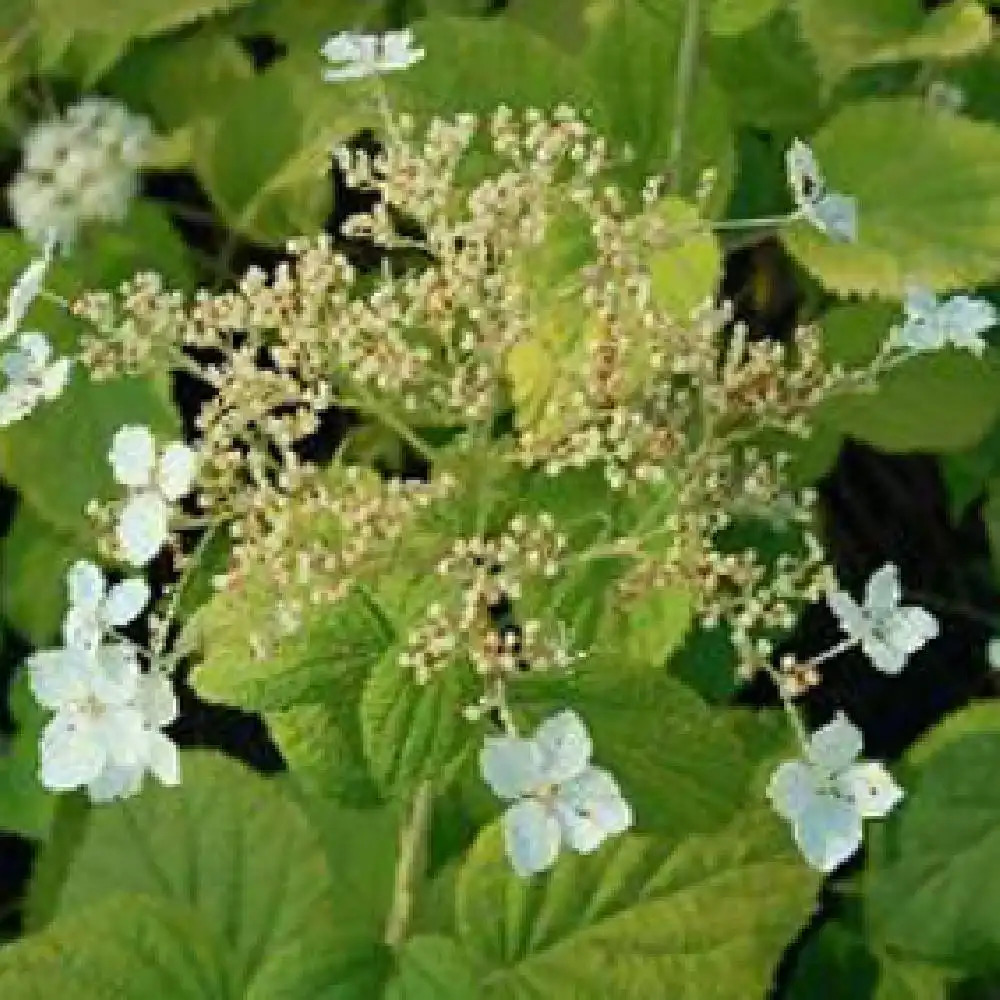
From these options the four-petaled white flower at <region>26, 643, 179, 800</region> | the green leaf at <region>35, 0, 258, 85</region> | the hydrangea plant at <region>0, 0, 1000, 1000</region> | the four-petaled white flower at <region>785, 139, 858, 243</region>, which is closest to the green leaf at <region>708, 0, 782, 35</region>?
the hydrangea plant at <region>0, 0, 1000, 1000</region>

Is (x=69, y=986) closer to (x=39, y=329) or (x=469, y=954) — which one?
(x=469, y=954)

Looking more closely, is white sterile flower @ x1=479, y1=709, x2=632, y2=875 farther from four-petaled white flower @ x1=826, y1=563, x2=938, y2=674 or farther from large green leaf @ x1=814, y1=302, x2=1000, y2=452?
large green leaf @ x1=814, y1=302, x2=1000, y2=452

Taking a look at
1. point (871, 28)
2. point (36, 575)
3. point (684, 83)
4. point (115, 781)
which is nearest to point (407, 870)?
point (115, 781)

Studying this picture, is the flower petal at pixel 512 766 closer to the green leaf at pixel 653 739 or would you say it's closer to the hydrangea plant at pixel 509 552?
the hydrangea plant at pixel 509 552

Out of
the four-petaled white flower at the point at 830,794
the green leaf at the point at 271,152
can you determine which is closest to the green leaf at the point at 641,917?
the four-petaled white flower at the point at 830,794

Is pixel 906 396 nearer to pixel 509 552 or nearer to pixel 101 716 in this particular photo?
pixel 509 552

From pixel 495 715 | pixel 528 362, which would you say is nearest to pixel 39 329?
pixel 528 362
